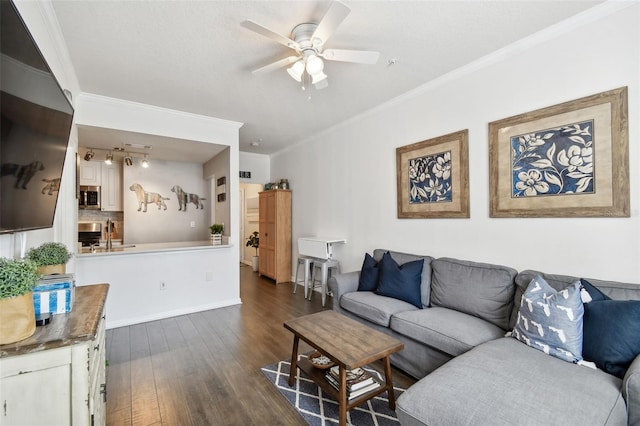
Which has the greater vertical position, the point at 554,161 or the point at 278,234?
the point at 554,161

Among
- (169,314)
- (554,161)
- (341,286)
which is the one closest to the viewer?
(554,161)

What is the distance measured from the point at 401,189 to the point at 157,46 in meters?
2.76

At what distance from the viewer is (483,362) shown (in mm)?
1583

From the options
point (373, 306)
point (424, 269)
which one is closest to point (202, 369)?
point (373, 306)

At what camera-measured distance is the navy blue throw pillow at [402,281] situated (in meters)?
2.72

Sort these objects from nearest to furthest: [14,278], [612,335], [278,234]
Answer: [14,278], [612,335], [278,234]

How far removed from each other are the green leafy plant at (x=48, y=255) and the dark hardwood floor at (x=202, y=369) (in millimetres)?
1118

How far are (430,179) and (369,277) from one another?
4.16ft

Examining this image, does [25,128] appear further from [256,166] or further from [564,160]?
[256,166]

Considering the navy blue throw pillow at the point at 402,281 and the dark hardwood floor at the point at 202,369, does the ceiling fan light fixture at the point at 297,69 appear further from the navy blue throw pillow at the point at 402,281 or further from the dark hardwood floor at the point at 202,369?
the dark hardwood floor at the point at 202,369

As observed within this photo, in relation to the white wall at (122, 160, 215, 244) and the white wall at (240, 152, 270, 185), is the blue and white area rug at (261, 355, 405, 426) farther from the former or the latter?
the white wall at (240, 152, 270, 185)

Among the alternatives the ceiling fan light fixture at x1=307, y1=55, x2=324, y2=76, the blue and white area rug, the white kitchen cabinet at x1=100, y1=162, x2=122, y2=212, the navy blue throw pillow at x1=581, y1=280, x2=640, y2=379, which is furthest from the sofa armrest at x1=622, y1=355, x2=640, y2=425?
the white kitchen cabinet at x1=100, y1=162, x2=122, y2=212

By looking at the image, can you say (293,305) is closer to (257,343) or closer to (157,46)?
(257,343)

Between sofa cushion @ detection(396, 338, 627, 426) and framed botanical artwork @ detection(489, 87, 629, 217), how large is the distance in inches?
46.1
